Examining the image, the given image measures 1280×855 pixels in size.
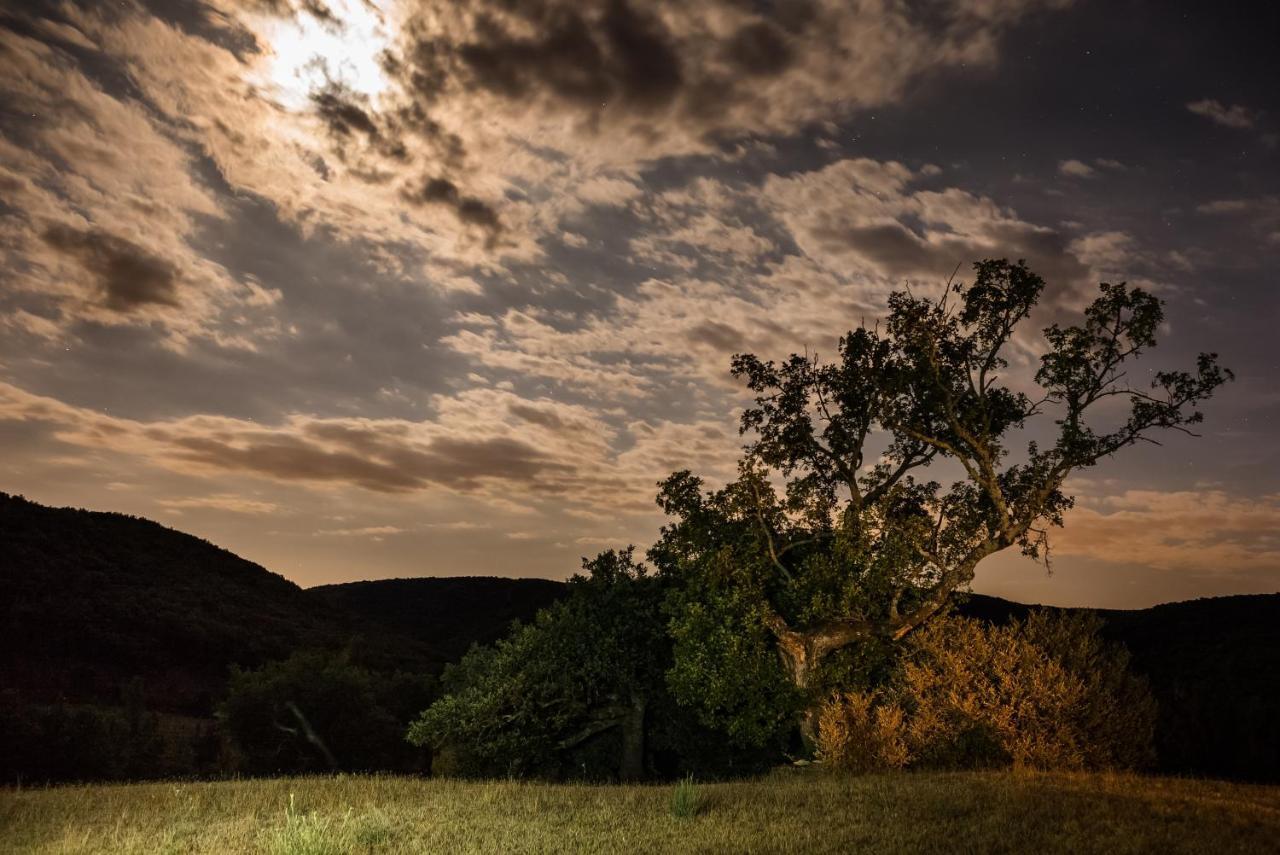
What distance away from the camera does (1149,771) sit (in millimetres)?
17250

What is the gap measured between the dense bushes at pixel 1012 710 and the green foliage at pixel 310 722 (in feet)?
89.6

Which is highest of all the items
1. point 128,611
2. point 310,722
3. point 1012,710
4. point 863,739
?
point 128,611

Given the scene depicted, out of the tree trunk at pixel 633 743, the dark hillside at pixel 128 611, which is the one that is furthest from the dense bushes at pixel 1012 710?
the dark hillside at pixel 128 611

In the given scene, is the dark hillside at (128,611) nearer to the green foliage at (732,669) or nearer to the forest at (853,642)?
the forest at (853,642)

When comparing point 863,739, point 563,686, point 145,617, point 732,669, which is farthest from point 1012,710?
point 145,617

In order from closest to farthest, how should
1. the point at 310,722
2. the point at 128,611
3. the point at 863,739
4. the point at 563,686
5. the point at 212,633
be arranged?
the point at 863,739, the point at 563,686, the point at 310,722, the point at 128,611, the point at 212,633

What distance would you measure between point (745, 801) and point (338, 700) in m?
31.9

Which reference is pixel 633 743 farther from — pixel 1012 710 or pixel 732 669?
pixel 1012 710

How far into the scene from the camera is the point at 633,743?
86.9 feet

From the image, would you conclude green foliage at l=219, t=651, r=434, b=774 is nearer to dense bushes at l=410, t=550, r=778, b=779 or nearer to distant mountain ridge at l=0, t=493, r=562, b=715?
distant mountain ridge at l=0, t=493, r=562, b=715

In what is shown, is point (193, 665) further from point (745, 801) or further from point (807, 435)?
point (745, 801)

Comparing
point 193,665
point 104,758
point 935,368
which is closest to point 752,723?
point 935,368

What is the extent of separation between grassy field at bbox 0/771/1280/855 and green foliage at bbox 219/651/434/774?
2437cm

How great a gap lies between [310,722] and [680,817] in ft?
106
